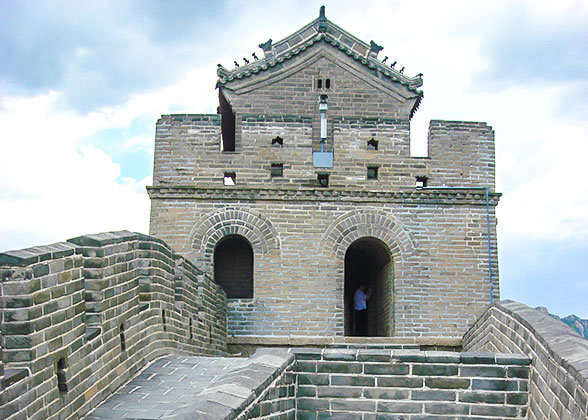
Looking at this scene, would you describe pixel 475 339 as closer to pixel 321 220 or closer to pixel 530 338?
pixel 530 338

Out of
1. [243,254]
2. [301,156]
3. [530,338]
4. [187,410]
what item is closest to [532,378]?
[530,338]

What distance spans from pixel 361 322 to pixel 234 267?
4.23 meters

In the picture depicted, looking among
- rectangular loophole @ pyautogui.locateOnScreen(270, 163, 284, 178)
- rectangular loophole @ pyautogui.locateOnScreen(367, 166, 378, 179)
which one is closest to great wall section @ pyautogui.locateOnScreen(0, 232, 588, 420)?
rectangular loophole @ pyautogui.locateOnScreen(270, 163, 284, 178)

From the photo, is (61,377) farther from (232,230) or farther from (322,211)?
(322,211)

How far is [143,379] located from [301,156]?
28.4 feet

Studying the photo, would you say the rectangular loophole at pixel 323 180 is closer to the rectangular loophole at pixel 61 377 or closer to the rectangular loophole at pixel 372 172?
the rectangular loophole at pixel 372 172

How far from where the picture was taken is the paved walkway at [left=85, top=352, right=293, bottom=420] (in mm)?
6070

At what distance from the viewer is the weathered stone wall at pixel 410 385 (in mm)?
7418

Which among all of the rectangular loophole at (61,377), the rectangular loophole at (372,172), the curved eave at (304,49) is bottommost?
the rectangular loophole at (61,377)

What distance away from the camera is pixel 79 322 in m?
6.85

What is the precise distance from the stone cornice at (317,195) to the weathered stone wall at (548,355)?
6.58 meters

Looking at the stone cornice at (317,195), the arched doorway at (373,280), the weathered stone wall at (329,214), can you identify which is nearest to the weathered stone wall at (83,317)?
the weathered stone wall at (329,214)

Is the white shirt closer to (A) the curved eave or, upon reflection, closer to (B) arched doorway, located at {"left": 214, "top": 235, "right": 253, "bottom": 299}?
(B) arched doorway, located at {"left": 214, "top": 235, "right": 253, "bottom": 299}

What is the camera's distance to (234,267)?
17.0 metres
